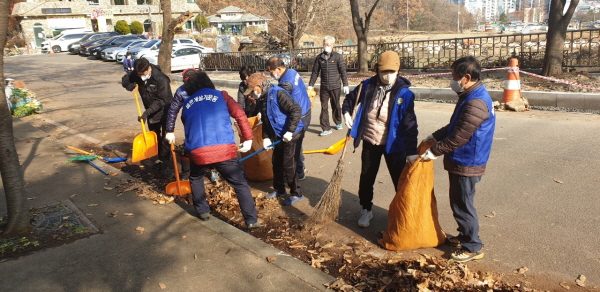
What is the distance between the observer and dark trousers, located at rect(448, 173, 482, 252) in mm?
3604

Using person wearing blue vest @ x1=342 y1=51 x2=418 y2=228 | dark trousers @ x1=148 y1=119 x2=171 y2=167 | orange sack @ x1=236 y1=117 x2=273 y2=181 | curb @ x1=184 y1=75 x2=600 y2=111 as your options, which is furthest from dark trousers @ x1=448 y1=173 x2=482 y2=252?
curb @ x1=184 y1=75 x2=600 y2=111

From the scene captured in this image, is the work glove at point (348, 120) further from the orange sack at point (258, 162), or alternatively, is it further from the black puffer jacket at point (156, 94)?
the black puffer jacket at point (156, 94)

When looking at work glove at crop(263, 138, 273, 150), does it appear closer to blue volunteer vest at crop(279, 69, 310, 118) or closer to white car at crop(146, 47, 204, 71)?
blue volunteer vest at crop(279, 69, 310, 118)

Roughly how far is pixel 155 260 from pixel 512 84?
8139 mm

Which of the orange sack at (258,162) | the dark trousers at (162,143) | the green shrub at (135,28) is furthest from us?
the green shrub at (135,28)

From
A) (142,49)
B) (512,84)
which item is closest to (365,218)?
(512,84)

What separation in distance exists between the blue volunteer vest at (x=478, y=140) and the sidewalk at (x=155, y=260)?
1399 millimetres

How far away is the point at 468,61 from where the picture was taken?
3.48 m

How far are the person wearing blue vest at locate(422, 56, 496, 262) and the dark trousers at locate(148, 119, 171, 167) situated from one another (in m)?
4.12

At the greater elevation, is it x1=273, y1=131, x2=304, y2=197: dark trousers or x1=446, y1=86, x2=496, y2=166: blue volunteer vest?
x1=446, y1=86, x2=496, y2=166: blue volunteer vest

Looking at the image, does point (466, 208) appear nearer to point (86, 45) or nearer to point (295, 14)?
point (295, 14)

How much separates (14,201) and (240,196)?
7.03 feet

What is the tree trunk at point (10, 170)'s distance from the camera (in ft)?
13.2

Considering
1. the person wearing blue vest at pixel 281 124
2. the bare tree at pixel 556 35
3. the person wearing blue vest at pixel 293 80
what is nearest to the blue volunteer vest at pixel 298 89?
the person wearing blue vest at pixel 293 80
